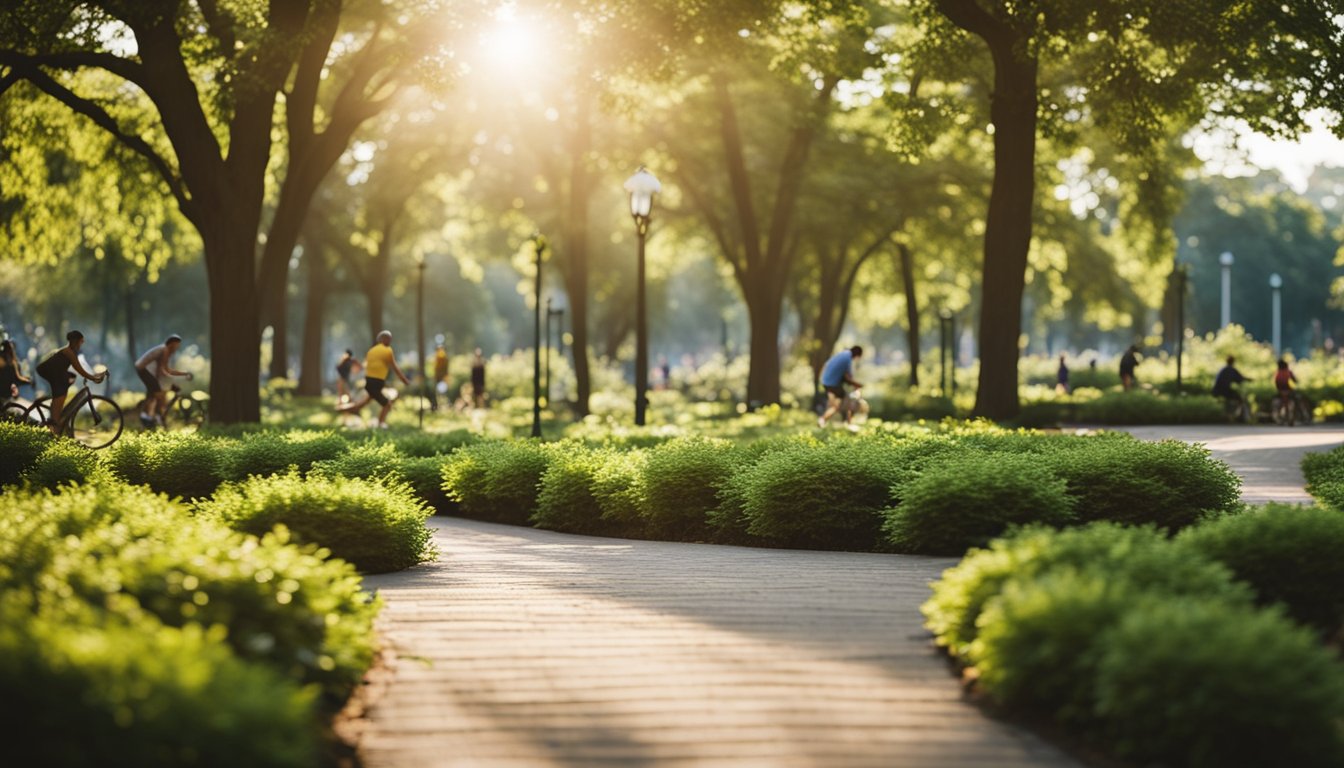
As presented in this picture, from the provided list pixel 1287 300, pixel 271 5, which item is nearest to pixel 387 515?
pixel 271 5

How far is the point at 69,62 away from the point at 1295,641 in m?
18.8

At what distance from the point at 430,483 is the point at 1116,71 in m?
12.8

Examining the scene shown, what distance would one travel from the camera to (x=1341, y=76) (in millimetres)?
19688

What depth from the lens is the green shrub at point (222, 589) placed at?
5094 millimetres

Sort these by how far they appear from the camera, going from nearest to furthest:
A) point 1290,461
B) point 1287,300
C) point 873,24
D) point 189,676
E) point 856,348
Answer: point 189,676
point 1290,461
point 856,348
point 873,24
point 1287,300

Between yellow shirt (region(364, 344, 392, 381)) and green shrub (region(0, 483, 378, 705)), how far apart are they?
17.7 meters

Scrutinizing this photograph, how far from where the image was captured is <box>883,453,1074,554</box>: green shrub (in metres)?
9.25

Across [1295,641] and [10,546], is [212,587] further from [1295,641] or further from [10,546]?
[1295,641]

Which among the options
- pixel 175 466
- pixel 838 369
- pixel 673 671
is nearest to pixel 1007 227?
pixel 838 369

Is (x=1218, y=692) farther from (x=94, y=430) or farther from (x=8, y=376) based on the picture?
(x=8, y=376)

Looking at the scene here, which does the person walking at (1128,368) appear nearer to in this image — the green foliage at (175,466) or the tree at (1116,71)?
the tree at (1116,71)

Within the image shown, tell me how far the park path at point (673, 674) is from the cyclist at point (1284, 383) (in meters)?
23.1

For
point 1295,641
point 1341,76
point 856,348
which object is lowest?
point 1295,641

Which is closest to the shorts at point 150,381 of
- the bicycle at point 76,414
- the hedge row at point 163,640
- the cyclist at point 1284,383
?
the bicycle at point 76,414
